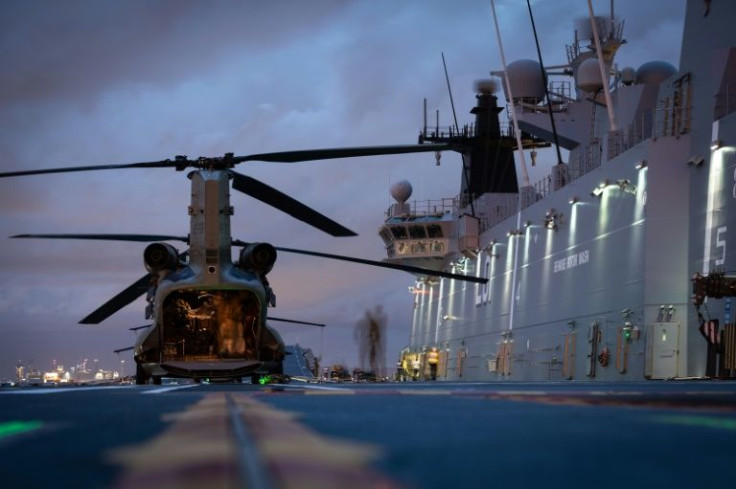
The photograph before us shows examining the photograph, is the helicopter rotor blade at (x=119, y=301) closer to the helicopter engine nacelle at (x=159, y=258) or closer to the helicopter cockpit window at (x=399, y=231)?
the helicopter engine nacelle at (x=159, y=258)

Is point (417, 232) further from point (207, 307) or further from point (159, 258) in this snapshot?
point (159, 258)

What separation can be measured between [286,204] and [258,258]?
2585 mm

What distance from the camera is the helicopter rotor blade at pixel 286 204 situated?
16812 mm

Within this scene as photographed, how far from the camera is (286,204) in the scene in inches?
691

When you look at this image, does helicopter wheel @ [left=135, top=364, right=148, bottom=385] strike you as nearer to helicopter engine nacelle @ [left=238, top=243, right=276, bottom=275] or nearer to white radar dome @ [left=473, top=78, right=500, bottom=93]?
helicopter engine nacelle @ [left=238, top=243, right=276, bottom=275]

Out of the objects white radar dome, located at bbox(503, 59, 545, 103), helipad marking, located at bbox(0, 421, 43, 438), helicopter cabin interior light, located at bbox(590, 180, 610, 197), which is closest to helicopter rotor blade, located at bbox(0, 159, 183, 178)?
helipad marking, located at bbox(0, 421, 43, 438)

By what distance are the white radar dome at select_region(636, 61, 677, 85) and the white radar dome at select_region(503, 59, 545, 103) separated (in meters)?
8.13

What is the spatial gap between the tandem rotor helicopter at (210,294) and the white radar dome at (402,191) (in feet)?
160

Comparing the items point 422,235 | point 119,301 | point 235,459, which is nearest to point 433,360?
point 422,235

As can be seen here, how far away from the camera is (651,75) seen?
47.9 meters

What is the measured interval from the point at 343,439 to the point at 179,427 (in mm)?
659

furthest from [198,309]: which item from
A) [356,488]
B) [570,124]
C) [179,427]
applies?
[570,124]

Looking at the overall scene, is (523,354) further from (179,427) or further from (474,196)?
(179,427)

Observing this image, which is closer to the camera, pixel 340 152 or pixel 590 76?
pixel 340 152
